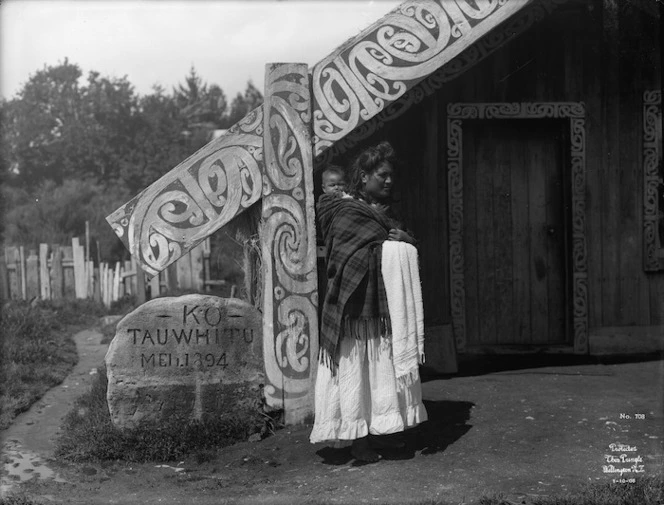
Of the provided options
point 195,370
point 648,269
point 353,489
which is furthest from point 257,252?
A: point 648,269

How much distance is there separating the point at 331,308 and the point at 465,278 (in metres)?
3.29

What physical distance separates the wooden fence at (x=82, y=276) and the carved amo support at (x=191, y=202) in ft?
31.2

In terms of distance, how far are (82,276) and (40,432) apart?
9.69 m

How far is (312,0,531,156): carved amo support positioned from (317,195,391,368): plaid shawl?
1040mm

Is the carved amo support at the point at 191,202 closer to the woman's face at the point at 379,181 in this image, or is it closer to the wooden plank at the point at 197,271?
the woman's face at the point at 379,181

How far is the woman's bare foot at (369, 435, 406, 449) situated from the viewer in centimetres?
544

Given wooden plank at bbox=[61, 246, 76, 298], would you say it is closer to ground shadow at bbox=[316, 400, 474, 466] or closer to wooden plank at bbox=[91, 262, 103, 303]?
wooden plank at bbox=[91, 262, 103, 303]

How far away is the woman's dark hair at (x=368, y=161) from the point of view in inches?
207

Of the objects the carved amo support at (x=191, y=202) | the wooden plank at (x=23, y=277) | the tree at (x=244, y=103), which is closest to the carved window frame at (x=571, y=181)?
the carved amo support at (x=191, y=202)

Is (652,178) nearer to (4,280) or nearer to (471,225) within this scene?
(471,225)

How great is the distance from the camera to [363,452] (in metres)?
5.32

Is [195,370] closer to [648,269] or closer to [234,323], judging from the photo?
[234,323]

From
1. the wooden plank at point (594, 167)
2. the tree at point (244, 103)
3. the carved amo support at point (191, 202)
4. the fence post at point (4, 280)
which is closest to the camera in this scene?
the carved amo support at point (191, 202)

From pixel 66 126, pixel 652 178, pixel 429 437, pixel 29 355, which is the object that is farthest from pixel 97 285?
pixel 66 126
